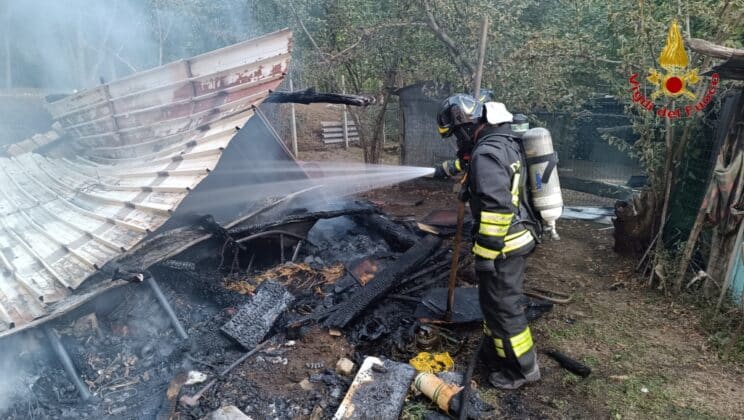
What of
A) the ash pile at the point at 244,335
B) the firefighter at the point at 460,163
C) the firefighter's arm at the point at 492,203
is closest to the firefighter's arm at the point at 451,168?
the firefighter at the point at 460,163

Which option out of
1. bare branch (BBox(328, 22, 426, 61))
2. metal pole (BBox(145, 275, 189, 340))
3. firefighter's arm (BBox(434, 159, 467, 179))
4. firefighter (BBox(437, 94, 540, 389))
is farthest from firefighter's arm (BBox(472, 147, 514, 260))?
bare branch (BBox(328, 22, 426, 61))

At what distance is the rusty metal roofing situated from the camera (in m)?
4.10

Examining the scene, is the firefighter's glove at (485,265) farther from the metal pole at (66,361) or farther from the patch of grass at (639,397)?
the metal pole at (66,361)

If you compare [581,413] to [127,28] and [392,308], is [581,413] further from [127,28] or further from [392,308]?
[127,28]

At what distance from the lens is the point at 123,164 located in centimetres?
584

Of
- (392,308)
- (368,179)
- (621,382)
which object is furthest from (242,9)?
(621,382)

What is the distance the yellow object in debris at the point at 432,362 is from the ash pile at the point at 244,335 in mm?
173

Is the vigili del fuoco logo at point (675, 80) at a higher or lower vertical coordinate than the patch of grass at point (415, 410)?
higher

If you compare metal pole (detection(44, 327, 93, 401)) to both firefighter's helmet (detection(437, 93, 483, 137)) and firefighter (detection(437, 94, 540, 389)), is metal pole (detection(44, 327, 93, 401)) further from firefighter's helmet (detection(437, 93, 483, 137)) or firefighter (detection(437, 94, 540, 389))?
firefighter's helmet (detection(437, 93, 483, 137))

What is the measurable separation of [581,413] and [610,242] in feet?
14.4

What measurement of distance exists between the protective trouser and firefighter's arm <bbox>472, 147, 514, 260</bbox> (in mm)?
269

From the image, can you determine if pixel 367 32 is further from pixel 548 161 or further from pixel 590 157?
pixel 590 157

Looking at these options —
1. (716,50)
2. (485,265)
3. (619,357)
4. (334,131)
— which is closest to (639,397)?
(619,357)

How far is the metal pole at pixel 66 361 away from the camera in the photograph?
370cm
